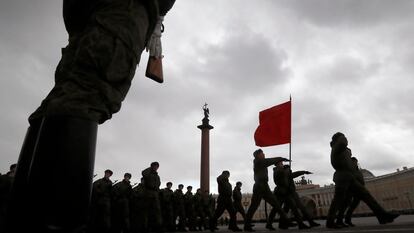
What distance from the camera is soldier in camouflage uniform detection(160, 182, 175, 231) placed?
42.9ft

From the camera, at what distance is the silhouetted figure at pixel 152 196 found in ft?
28.8

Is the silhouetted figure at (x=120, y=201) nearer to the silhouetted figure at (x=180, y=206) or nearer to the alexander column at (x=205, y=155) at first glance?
the silhouetted figure at (x=180, y=206)

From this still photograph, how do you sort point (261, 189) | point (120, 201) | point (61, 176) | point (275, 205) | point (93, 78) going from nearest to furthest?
point (61, 176)
point (93, 78)
point (275, 205)
point (261, 189)
point (120, 201)

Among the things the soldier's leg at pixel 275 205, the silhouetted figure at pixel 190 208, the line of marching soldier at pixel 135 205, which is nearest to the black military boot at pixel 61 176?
the line of marching soldier at pixel 135 205

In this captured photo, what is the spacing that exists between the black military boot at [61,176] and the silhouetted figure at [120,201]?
10.1 meters

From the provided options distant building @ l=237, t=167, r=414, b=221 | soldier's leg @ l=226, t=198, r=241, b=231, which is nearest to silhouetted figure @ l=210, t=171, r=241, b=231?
soldier's leg @ l=226, t=198, r=241, b=231

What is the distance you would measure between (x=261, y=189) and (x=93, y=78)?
7.76 meters

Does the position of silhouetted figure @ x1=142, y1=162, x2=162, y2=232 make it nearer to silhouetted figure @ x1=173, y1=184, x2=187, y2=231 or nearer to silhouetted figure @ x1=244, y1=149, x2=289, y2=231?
silhouetted figure @ x1=244, y1=149, x2=289, y2=231

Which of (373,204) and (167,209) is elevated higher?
(373,204)

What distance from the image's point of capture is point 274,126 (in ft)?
33.3

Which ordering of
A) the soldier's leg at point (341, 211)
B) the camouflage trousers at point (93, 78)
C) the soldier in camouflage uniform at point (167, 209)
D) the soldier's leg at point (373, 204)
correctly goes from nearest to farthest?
the camouflage trousers at point (93, 78) < the soldier's leg at point (373, 204) < the soldier's leg at point (341, 211) < the soldier in camouflage uniform at point (167, 209)

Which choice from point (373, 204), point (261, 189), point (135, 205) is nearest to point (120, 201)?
point (135, 205)

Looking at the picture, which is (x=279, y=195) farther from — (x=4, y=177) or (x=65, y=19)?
(x=65, y=19)

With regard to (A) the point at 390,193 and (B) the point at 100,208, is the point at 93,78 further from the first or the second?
(A) the point at 390,193
